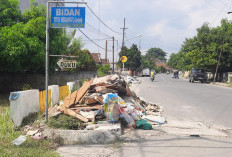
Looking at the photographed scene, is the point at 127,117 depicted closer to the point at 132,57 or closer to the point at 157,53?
the point at 132,57

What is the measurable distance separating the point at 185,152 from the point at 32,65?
9.90 metres

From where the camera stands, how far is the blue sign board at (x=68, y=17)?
6.14 m

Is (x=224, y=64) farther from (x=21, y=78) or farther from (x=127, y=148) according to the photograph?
(x=127, y=148)

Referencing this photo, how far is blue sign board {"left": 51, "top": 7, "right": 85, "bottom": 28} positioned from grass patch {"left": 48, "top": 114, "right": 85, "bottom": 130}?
8.17ft

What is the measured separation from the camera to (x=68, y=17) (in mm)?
6176

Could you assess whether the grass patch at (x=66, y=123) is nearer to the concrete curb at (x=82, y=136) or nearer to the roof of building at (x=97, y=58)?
the concrete curb at (x=82, y=136)

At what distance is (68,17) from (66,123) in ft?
9.07

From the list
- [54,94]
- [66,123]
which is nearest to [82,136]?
[66,123]

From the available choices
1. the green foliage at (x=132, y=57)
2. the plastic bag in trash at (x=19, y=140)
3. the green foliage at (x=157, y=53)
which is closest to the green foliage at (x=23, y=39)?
the plastic bag in trash at (x=19, y=140)

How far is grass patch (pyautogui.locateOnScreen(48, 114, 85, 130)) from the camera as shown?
6.05 meters

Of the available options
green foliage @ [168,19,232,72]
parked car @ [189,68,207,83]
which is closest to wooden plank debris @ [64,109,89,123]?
parked car @ [189,68,207,83]

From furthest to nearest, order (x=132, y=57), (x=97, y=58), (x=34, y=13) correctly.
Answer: (x=132, y=57)
(x=97, y=58)
(x=34, y=13)

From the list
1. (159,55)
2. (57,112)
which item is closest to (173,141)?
(57,112)

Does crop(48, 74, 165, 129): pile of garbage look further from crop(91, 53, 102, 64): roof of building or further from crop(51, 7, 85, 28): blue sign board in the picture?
crop(91, 53, 102, 64): roof of building
